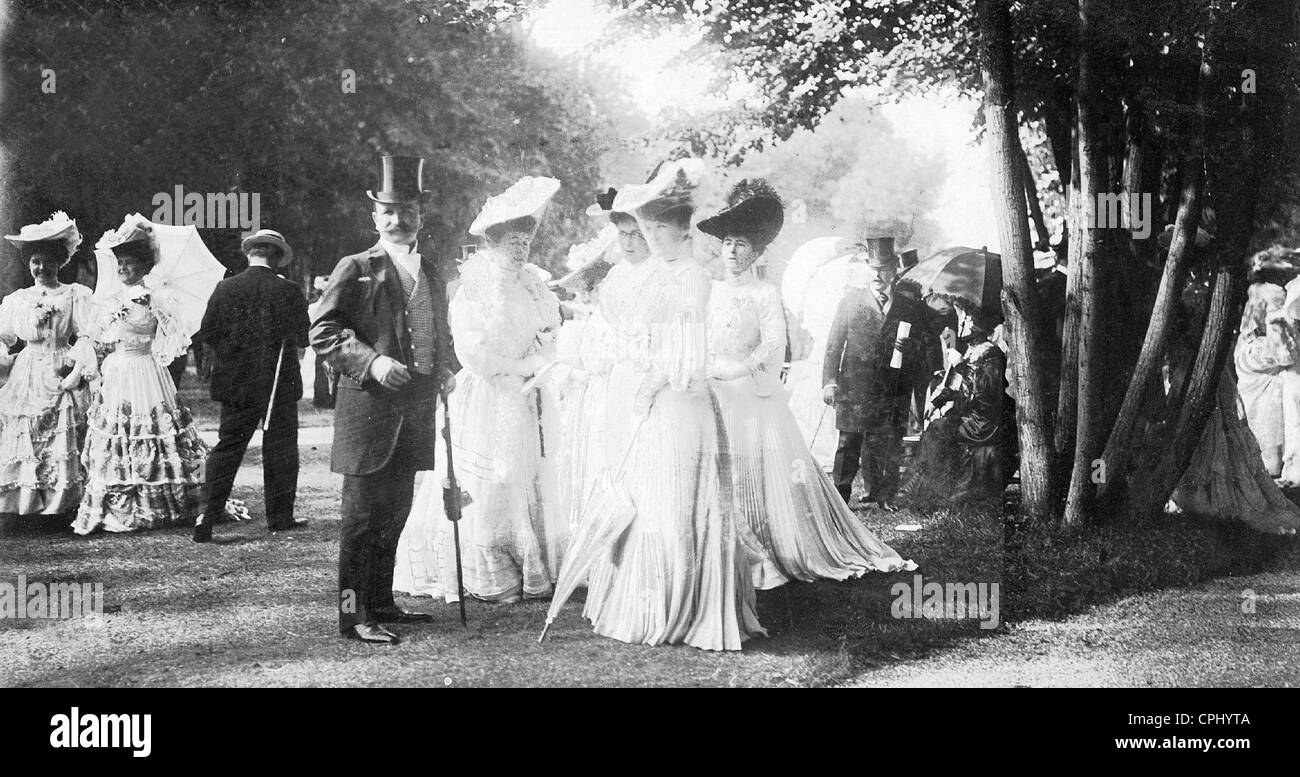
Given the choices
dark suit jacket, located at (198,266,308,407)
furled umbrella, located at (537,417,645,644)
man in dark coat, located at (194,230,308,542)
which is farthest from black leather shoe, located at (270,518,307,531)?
furled umbrella, located at (537,417,645,644)

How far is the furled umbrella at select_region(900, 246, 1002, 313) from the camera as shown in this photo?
5.92 meters

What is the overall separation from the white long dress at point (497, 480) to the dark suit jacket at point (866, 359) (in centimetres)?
166

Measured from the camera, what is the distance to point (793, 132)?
5578 mm

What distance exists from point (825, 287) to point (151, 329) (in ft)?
12.4

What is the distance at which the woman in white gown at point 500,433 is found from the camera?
5.20 metres

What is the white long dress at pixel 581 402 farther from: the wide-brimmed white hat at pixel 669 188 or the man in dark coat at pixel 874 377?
the man in dark coat at pixel 874 377

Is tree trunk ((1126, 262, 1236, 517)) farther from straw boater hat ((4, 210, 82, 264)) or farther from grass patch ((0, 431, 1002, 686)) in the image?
straw boater hat ((4, 210, 82, 264))

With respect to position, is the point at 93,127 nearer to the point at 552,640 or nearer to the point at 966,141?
the point at 552,640

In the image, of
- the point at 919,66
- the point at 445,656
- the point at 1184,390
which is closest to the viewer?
the point at 445,656

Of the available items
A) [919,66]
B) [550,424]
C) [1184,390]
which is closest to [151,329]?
[550,424]

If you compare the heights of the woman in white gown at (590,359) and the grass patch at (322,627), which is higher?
the woman in white gown at (590,359)

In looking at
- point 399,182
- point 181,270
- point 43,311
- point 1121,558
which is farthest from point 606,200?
point 43,311

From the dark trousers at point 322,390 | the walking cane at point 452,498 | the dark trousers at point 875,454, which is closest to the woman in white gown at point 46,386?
the dark trousers at point 322,390

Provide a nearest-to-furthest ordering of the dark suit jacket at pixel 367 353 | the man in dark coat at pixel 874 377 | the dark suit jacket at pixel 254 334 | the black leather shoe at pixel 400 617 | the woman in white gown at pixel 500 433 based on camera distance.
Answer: the dark suit jacket at pixel 367 353, the black leather shoe at pixel 400 617, the woman in white gown at pixel 500 433, the dark suit jacket at pixel 254 334, the man in dark coat at pixel 874 377
